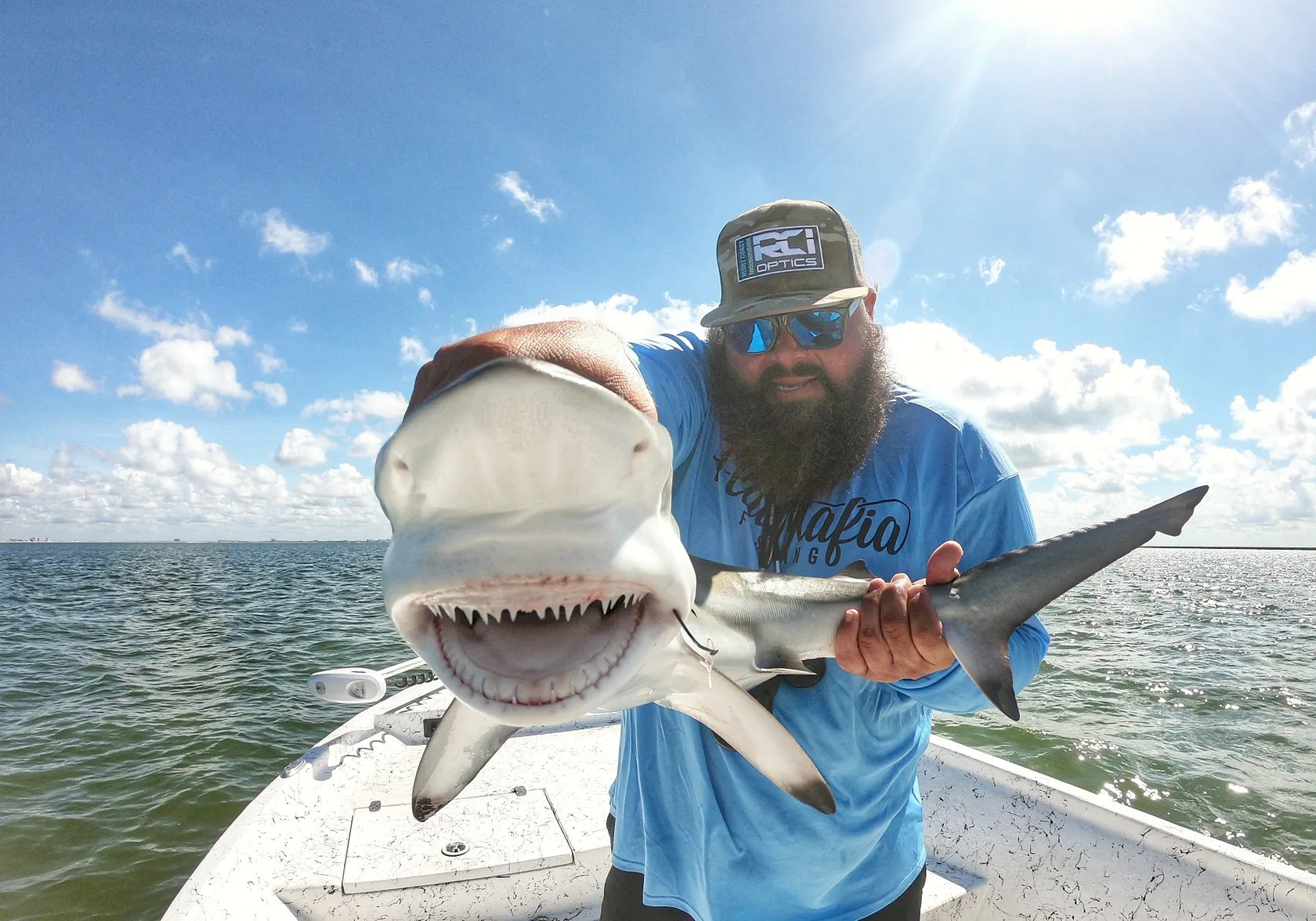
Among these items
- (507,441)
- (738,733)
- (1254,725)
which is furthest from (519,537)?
(1254,725)

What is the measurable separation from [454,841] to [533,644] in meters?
3.53

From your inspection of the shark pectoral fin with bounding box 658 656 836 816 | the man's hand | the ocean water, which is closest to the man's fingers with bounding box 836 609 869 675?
the man's hand

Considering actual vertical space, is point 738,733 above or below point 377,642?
above

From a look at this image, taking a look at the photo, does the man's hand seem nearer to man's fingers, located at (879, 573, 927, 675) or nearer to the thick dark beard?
man's fingers, located at (879, 573, 927, 675)

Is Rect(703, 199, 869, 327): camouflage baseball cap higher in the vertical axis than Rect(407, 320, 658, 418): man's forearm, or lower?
higher

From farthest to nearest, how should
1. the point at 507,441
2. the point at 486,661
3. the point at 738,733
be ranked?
the point at 738,733, the point at 486,661, the point at 507,441

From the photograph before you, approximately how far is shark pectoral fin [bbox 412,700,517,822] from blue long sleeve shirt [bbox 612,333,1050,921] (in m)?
0.59

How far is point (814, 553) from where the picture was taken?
6.96ft

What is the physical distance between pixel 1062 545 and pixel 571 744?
429 centimetres

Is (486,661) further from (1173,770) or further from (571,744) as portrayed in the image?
(1173,770)

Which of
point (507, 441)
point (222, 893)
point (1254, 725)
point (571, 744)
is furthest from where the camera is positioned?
point (1254, 725)

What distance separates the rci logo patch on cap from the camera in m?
2.36

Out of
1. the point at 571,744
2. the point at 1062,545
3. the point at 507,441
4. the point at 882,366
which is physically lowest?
the point at 571,744

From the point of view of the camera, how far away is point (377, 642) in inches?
698
